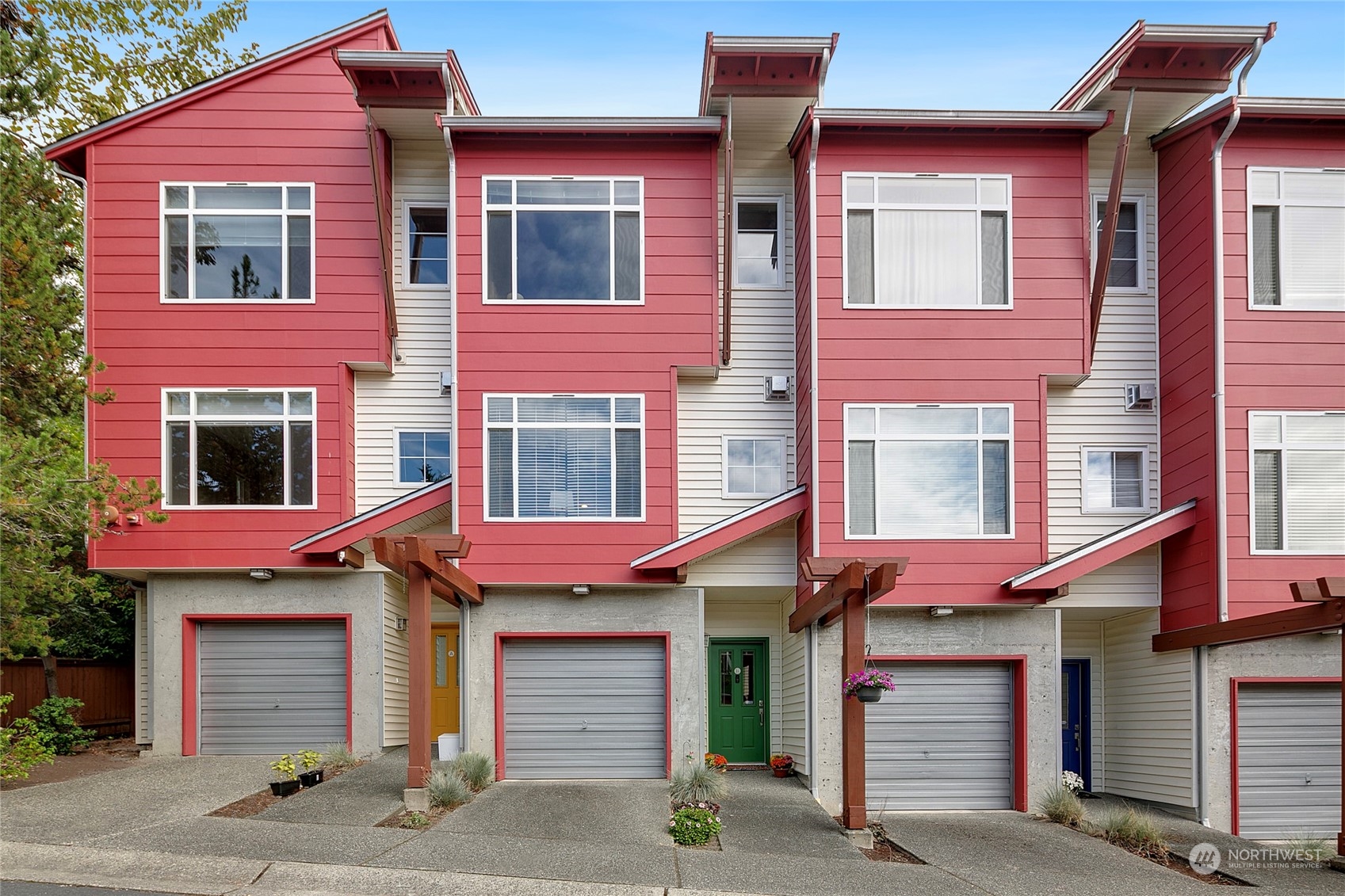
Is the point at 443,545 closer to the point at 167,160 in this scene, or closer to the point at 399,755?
the point at 399,755

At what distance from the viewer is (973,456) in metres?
13.5

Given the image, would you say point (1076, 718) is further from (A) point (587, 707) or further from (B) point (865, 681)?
(A) point (587, 707)

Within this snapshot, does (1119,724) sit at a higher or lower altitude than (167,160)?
lower

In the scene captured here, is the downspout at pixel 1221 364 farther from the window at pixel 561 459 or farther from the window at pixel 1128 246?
the window at pixel 561 459

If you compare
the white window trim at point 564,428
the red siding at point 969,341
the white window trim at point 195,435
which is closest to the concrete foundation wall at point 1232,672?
the red siding at point 969,341

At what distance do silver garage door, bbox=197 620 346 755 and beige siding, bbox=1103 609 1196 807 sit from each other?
10.5m

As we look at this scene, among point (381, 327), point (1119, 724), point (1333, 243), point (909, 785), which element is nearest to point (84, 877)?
point (381, 327)

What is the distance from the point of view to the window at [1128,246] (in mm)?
14625

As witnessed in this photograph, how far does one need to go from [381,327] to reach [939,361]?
734 cm

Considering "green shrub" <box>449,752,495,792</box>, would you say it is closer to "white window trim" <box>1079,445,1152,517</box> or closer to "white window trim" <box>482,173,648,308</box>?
"white window trim" <box>482,173,648,308</box>

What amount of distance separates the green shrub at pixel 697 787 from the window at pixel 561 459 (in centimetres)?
333

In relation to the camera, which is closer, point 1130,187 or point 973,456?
point 973,456

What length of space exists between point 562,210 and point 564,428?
2892mm

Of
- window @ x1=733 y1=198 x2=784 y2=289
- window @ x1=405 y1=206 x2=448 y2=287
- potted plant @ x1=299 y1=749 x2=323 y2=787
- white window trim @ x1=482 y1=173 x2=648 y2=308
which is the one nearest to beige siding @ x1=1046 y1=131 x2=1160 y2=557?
window @ x1=733 y1=198 x2=784 y2=289
